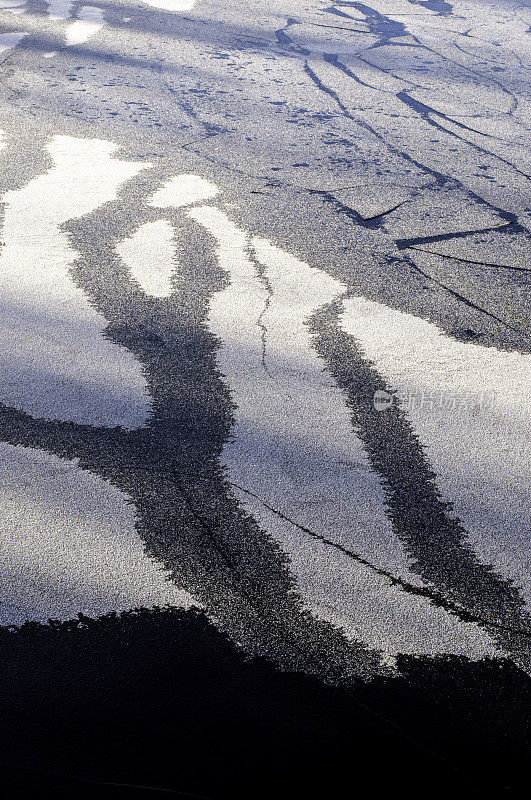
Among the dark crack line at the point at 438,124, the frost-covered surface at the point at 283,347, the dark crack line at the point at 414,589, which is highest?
the dark crack line at the point at 438,124

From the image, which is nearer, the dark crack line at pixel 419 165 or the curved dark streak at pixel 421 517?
the curved dark streak at pixel 421 517

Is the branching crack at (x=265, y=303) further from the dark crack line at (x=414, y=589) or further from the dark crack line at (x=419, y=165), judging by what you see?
the dark crack line at (x=419, y=165)

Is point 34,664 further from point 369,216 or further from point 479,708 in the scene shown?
point 369,216

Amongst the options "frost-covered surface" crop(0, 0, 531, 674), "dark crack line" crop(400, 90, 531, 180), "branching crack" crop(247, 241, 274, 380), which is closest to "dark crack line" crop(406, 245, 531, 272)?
"frost-covered surface" crop(0, 0, 531, 674)

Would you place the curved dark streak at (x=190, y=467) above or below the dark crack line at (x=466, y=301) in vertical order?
below

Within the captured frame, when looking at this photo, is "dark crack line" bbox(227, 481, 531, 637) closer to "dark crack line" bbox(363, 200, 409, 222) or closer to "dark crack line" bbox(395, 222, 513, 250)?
"dark crack line" bbox(395, 222, 513, 250)

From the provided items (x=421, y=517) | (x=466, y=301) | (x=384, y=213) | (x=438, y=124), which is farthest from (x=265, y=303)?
(x=438, y=124)

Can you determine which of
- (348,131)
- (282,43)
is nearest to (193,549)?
(348,131)

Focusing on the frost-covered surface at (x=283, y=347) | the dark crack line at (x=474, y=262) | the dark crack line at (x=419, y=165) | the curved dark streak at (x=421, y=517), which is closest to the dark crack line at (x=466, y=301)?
the frost-covered surface at (x=283, y=347)

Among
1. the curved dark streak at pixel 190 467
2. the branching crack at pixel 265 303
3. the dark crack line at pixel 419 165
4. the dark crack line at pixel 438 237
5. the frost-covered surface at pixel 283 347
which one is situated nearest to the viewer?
the curved dark streak at pixel 190 467
